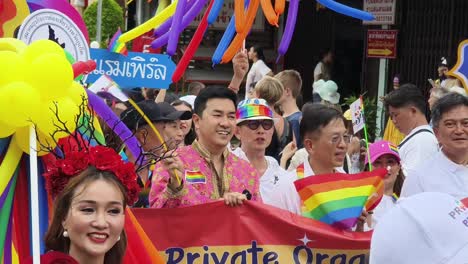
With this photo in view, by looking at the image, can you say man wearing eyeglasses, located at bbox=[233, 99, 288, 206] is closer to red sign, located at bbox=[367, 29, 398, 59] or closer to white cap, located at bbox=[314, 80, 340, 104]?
white cap, located at bbox=[314, 80, 340, 104]

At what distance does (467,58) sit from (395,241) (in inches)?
197

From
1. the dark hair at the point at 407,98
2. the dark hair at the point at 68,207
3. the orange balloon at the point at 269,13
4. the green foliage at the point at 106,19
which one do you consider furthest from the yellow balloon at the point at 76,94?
the green foliage at the point at 106,19

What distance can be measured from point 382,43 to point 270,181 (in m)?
9.03

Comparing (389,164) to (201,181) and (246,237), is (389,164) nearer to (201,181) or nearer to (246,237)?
(246,237)

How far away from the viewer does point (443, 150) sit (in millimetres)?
5406

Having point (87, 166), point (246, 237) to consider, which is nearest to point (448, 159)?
point (246, 237)

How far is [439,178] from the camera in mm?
5277

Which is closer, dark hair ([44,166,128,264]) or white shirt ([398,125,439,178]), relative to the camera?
dark hair ([44,166,128,264])

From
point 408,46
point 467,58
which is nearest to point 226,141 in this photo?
point 467,58

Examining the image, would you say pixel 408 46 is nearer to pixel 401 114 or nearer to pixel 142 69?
pixel 401 114

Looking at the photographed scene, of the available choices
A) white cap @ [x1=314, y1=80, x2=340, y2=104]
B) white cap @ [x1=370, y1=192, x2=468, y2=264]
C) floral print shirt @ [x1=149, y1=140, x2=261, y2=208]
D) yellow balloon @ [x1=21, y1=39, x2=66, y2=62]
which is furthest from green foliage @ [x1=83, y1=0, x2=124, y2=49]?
white cap @ [x1=370, y1=192, x2=468, y2=264]

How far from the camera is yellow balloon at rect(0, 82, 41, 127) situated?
343cm

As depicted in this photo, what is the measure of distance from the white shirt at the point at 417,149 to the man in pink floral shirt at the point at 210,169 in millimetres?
1755

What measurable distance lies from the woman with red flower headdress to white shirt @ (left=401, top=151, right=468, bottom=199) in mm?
2278
